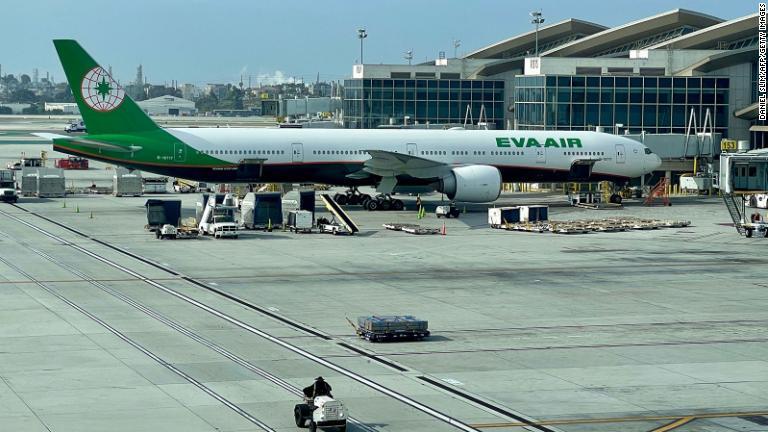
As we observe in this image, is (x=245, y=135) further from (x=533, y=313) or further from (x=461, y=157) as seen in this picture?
(x=533, y=313)

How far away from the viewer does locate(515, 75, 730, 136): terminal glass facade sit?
9569 centimetres

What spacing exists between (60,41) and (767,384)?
160 feet

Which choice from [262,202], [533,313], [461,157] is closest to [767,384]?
[533,313]

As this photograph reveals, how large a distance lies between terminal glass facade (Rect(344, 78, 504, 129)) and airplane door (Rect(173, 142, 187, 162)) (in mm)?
48978

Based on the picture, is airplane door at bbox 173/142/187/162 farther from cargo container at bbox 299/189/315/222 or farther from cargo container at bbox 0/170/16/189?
cargo container at bbox 0/170/16/189

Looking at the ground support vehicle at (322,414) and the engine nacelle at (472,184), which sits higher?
the engine nacelle at (472,184)

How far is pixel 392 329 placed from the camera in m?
33.3

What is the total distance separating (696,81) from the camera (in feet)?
314

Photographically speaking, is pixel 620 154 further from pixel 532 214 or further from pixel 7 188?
pixel 7 188

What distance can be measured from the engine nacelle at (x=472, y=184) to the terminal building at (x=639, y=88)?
25.1 m

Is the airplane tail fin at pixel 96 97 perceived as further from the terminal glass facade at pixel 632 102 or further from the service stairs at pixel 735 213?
the terminal glass facade at pixel 632 102

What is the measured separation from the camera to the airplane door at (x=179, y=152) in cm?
6794

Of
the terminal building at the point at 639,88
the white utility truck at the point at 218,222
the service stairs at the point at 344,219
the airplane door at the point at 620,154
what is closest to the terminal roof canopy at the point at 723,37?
the terminal building at the point at 639,88

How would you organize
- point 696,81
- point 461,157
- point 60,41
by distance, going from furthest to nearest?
point 696,81, point 461,157, point 60,41
